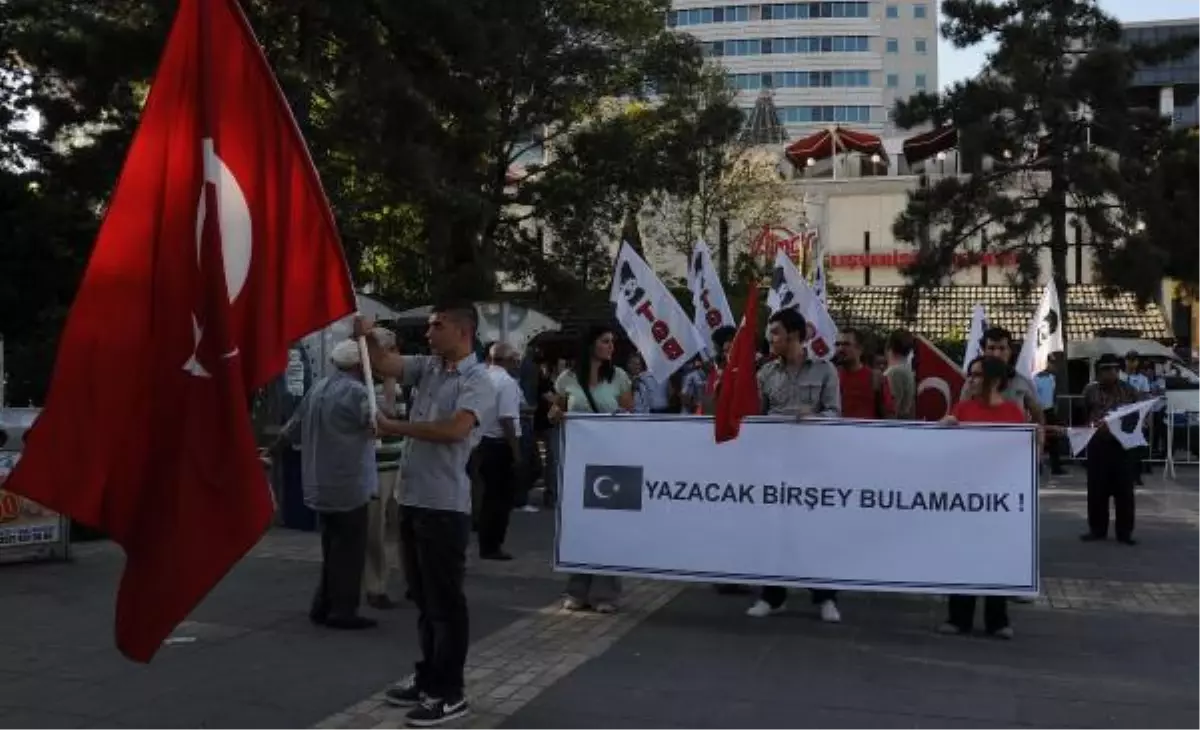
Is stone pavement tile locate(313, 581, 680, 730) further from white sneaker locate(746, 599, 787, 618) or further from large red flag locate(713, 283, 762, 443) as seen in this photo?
large red flag locate(713, 283, 762, 443)

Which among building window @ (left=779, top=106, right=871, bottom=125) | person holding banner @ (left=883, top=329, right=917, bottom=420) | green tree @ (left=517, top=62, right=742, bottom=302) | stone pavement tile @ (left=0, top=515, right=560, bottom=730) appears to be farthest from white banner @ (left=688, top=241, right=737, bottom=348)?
building window @ (left=779, top=106, right=871, bottom=125)

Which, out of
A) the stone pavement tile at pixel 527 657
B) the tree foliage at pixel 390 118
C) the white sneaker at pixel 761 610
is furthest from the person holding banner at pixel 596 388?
the tree foliage at pixel 390 118

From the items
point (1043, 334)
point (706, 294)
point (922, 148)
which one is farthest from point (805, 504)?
point (922, 148)

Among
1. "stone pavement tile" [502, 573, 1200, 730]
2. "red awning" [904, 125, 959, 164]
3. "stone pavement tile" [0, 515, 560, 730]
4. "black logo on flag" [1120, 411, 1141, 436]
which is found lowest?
"stone pavement tile" [502, 573, 1200, 730]

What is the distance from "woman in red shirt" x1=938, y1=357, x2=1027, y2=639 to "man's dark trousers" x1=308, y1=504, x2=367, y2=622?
11.8ft

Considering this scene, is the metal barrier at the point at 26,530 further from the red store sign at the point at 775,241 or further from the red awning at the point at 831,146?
the red awning at the point at 831,146

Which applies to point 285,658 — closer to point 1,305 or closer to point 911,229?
point 1,305

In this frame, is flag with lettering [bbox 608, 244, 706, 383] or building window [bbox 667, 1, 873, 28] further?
building window [bbox 667, 1, 873, 28]

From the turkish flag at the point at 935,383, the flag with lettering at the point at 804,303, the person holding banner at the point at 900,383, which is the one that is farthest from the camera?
the flag with lettering at the point at 804,303

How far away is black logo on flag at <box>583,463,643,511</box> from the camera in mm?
8250

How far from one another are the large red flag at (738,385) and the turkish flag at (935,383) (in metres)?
2.39

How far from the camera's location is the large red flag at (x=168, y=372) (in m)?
4.34

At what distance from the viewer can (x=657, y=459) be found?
27.0ft

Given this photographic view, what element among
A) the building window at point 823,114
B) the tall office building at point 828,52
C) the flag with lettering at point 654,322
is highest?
the tall office building at point 828,52
